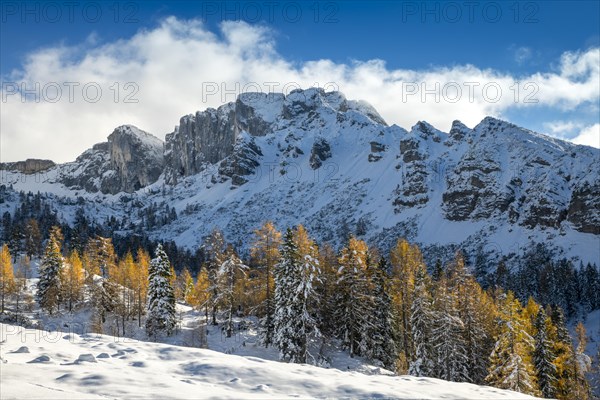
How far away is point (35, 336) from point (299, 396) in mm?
12218

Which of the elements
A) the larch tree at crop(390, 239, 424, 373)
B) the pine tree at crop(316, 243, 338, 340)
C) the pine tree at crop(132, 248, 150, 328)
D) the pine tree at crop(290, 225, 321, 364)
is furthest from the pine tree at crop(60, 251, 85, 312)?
the larch tree at crop(390, 239, 424, 373)

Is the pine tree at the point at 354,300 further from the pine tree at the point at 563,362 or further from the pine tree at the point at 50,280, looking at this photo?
the pine tree at the point at 50,280

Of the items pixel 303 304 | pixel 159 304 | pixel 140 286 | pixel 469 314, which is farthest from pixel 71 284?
pixel 469 314

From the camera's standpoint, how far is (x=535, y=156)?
18075 centimetres

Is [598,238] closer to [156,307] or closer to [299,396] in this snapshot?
[156,307]

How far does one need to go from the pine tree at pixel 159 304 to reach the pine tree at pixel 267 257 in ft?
34.9

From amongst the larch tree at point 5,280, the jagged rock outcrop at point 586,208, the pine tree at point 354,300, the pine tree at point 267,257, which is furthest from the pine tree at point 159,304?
the jagged rock outcrop at point 586,208

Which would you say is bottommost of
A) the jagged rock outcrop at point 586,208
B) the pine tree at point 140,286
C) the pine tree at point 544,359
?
the pine tree at point 544,359

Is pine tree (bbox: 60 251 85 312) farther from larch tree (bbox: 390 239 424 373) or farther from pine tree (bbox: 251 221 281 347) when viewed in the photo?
larch tree (bbox: 390 239 424 373)

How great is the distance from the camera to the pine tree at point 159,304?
41.2m

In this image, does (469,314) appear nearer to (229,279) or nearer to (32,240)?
(229,279)

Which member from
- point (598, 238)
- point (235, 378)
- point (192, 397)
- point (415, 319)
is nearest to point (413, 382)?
point (235, 378)

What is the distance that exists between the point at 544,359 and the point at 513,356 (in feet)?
22.4

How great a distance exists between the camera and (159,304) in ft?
136
